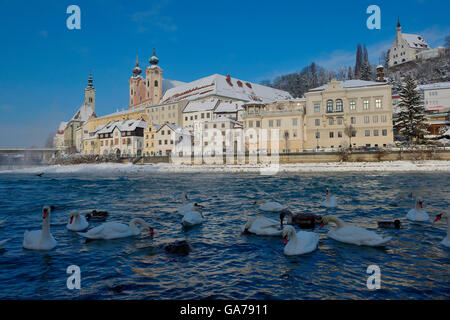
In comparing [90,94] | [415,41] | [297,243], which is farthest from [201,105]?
[415,41]

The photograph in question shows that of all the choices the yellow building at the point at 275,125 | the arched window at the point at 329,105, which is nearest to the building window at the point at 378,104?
the arched window at the point at 329,105

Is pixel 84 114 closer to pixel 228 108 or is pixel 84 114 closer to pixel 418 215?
pixel 228 108

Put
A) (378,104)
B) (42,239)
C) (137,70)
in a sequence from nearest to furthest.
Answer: (42,239) → (378,104) → (137,70)

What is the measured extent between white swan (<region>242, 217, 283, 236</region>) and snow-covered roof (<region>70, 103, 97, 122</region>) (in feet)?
418

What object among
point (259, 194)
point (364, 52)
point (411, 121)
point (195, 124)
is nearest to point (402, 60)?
point (364, 52)

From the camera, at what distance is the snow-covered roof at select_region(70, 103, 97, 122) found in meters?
122

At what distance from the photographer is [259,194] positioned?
1848cm

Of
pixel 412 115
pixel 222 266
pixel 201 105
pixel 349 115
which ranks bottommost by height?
pixel 222 266

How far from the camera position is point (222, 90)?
280 ft

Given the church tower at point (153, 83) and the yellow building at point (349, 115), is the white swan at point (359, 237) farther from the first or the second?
the church tower at point (153, 83)

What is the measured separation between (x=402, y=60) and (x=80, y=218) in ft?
457

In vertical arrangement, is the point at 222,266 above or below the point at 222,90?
below

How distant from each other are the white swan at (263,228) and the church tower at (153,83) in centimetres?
9838

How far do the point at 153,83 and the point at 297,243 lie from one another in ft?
337
